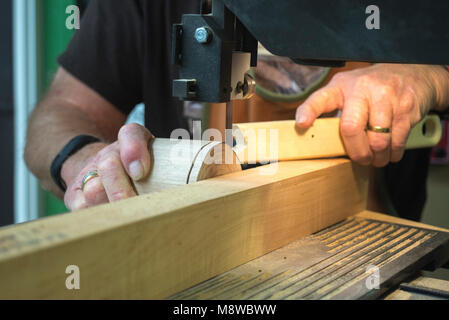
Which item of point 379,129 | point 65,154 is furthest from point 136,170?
point 379,129

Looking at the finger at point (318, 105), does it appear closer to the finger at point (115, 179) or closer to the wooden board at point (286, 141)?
the wooden board at point (286, 141)

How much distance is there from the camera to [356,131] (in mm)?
1160

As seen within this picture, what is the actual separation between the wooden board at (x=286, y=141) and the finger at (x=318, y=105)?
0.02 meters

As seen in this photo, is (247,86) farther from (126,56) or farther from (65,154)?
(126,56)

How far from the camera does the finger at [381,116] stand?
118cm

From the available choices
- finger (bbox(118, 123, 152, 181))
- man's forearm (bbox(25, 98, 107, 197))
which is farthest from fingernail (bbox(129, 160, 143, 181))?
man's forearm (bbox(25, 98, 107, 197))

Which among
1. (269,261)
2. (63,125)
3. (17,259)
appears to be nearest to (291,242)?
(269,261)

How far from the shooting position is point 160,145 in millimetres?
910

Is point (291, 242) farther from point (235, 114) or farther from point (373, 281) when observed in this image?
point (235, 114)

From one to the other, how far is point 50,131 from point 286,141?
838mm

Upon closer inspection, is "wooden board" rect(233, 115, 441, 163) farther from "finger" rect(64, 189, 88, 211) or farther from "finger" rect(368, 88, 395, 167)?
"finger" rect(64, 189, 88, 211)

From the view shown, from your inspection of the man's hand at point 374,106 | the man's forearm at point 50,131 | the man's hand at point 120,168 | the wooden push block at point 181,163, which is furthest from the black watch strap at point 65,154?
the man's hand at point 374,106

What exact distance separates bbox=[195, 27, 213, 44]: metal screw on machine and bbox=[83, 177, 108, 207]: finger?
1.09 feet
